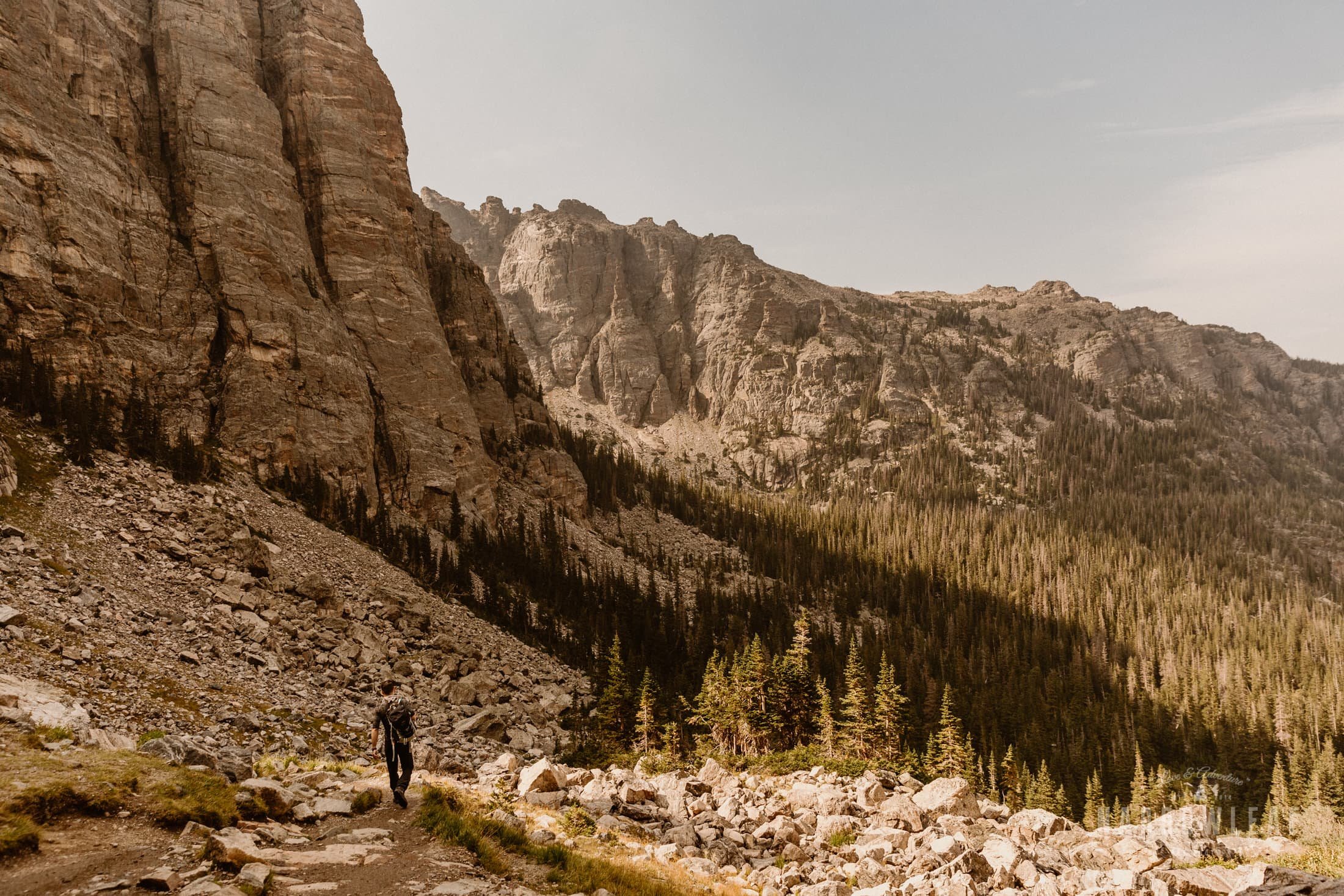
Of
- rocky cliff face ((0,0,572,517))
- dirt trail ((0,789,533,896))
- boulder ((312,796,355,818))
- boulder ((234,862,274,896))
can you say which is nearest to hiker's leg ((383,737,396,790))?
boulder ((312,796,355,818))

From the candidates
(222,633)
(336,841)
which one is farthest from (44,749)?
(222,633)

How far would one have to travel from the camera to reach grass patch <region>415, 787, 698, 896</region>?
13336 mm

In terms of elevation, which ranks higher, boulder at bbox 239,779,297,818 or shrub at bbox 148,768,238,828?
shrub at bbox 148,768,238,828

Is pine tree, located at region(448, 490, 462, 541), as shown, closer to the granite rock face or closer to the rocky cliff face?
the rocky cliff face

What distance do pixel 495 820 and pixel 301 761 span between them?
10.3 meters

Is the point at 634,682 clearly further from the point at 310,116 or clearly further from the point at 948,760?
the point at 310,116

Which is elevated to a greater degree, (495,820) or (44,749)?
(44,749)

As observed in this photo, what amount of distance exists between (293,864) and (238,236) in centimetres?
8028

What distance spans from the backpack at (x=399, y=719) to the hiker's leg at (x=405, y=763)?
174 millimetres

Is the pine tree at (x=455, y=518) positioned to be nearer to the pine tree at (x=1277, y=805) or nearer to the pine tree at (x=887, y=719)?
the pine tree at (x=887, y=719)

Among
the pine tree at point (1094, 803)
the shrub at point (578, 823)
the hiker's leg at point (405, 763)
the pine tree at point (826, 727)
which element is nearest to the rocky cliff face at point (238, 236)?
the pine tree at point (826, 727)

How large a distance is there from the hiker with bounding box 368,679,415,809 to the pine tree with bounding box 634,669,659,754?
33.7 meters

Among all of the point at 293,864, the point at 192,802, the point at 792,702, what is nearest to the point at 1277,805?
the point at 792,702

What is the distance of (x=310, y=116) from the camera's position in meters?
90.1
